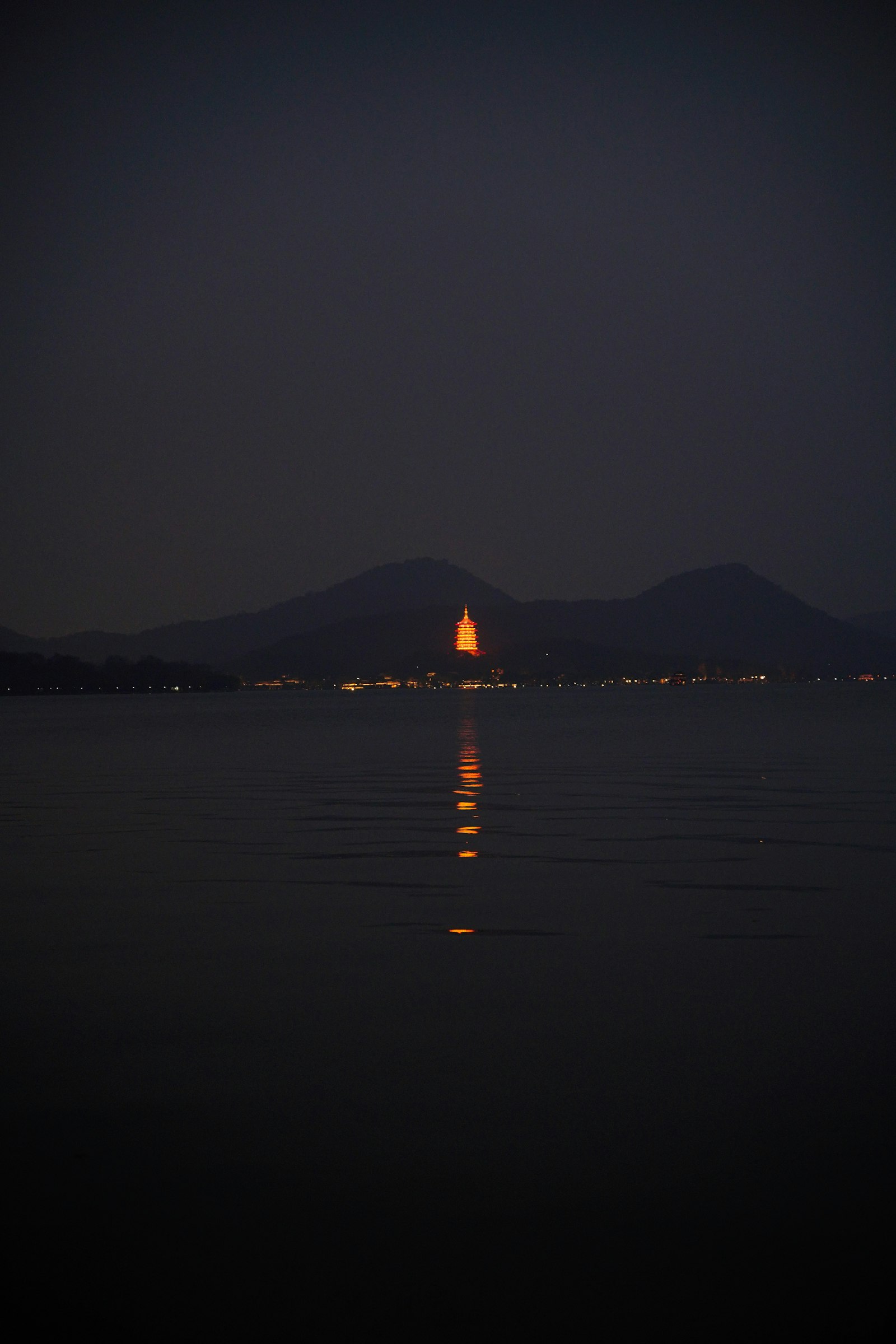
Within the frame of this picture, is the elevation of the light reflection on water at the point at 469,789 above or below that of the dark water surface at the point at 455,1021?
above

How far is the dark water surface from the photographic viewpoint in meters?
6.62

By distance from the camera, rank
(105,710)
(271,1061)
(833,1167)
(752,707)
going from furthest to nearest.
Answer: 1. (105,710)
2. (752,707)
3. (271,1061)
4. (833,1167)

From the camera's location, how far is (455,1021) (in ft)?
32.2

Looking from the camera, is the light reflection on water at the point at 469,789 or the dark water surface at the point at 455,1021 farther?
the light reflection on water at the point at 469,789

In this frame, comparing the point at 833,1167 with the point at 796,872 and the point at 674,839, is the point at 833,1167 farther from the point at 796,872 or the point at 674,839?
the point at 674,839

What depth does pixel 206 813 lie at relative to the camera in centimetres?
2644

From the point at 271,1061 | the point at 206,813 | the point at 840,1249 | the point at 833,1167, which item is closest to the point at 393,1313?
the point at 840,1249

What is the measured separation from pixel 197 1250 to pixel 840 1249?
2.88 metres

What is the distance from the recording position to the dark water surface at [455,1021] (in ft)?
21.7

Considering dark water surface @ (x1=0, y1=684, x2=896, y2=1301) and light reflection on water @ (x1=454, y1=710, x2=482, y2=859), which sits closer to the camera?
dark water surface @ (x1=0, y1=684, x2=896, y2=1301)

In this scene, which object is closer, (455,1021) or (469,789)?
(455,1021)

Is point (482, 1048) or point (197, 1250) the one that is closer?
point (197, 1250)

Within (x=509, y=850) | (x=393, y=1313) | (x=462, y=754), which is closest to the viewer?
(x=393, y=1313)

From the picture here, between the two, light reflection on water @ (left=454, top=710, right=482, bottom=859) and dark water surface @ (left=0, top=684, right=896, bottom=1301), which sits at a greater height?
light reflection on water @ (left=454, top=710, right=482, bottom=859)
